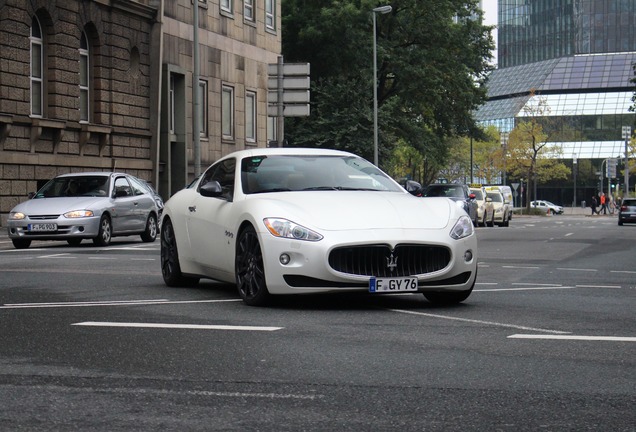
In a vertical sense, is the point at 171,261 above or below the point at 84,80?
below

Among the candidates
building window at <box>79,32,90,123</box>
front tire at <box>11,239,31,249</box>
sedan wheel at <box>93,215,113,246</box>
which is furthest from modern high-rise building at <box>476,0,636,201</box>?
front tire at <box>11,239,31,249</box>

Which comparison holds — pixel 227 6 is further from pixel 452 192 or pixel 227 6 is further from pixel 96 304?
pixel 96 304

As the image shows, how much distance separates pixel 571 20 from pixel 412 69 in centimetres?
8595

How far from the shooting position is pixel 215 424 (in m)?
5.73

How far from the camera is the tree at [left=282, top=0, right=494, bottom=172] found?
201 feet

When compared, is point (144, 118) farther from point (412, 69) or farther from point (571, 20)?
point (571, 20)

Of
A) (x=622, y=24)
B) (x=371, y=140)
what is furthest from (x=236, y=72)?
(x=622, y=24)

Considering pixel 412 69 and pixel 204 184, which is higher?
pixel 412 69

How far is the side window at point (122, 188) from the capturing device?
26719 millimetres

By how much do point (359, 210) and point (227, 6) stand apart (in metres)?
41.5

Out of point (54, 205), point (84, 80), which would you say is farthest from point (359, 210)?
point (84, 80)

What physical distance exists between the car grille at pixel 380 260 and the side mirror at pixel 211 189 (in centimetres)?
190

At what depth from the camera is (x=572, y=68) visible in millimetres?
133875

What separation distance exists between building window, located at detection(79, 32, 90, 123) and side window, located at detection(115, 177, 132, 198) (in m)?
14.2
